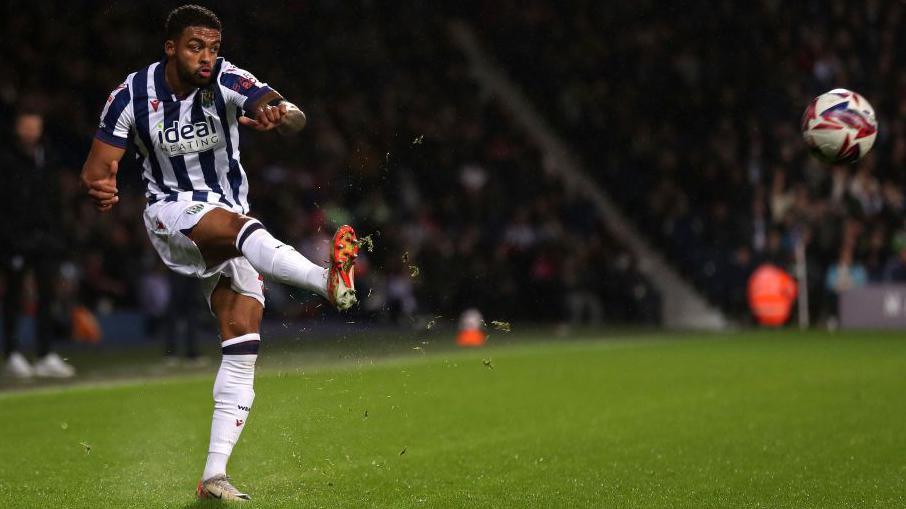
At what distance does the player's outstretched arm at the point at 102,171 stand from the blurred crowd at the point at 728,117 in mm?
15247

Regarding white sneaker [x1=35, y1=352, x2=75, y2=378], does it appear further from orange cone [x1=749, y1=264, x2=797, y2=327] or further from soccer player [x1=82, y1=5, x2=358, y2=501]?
orange cone [x1=749, y1=264, x2=797, y2=327]

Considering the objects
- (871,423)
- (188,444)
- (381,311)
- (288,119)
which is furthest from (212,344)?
(288,119)

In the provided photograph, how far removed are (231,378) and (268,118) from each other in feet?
3.74

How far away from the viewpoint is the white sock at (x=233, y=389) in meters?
5.18

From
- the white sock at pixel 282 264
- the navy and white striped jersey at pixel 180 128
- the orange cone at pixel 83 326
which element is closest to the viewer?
the white sock at pixel 282 264

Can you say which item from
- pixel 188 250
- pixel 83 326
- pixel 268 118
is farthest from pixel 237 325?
pixel 83 326

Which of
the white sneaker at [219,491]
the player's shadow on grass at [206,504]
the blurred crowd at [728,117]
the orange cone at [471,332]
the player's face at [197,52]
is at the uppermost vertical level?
the blurred crowd at [728,117]

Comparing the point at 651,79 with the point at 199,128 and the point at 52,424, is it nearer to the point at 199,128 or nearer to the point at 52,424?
the point at 52,424

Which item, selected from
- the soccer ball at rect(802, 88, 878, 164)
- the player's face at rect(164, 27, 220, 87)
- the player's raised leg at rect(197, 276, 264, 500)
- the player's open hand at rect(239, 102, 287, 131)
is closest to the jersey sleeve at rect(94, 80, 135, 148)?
the player's face at rect(164, 27, 220, 87)

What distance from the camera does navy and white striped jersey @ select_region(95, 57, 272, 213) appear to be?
5254 mm

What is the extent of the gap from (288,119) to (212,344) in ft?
36.1

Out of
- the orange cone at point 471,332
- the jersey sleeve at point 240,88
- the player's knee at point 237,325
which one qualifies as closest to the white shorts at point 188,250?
the player's knee at point 237,325

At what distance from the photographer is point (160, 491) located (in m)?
5.38

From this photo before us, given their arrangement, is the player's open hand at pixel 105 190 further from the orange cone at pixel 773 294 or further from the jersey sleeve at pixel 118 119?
the orange cone at pixel 773 294
